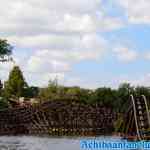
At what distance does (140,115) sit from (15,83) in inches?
3781

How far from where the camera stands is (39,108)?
3644 inches

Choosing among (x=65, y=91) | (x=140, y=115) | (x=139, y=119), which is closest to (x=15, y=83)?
(x=65, y=91)

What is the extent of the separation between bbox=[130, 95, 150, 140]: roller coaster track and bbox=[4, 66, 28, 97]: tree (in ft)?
304

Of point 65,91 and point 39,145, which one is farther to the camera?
point 65,91

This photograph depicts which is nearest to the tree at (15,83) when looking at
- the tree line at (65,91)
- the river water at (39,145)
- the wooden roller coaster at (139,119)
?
the tree line at (65,91)

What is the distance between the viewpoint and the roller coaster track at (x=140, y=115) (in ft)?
135

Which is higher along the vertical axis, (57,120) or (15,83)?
(15,83)

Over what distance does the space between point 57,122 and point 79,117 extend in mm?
3418

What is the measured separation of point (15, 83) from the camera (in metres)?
137

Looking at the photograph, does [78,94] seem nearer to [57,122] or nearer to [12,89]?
[12,89]

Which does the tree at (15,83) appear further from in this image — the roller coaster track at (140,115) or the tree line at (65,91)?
the roller coaster track at (140,115)

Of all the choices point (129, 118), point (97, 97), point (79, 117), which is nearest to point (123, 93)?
point (97, 97)

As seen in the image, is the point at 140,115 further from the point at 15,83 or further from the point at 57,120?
the point at 15,83

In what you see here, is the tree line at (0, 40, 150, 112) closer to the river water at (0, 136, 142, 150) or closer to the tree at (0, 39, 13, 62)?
the tree at (0, 39, 13, 62)
